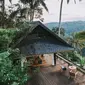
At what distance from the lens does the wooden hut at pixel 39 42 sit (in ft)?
40.6

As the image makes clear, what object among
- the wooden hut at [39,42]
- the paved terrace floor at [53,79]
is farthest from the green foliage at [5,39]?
the paved terrace floor at [53,79]

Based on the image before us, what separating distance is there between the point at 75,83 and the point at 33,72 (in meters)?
3.52

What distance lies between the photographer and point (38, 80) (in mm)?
11805

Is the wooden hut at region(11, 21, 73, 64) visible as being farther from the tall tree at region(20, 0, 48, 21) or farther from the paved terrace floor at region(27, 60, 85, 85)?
the tall tree at region(20, 0, 48, 21)

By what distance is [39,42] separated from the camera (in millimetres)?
13148

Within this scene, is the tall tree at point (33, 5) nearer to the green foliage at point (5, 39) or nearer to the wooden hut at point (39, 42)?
the wooden hut at point (39, 42)

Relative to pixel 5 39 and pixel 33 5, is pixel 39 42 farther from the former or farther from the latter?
pixel 33 5

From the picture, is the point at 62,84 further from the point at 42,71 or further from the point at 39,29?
the point at 39,29

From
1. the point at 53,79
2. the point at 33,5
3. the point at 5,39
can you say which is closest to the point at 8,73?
the point at 5,39

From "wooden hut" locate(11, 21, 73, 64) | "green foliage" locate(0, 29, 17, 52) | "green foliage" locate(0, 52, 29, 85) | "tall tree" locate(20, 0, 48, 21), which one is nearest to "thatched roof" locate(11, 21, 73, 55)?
"wooden hut" locate(11, 21, 73, 64)

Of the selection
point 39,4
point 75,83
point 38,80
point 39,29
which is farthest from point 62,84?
point 39,4

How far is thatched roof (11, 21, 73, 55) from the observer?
488 inches

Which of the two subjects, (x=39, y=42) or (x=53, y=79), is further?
(x=39, y=42)

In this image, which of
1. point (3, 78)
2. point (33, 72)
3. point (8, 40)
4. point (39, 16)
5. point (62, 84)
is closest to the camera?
point (3, 78)
